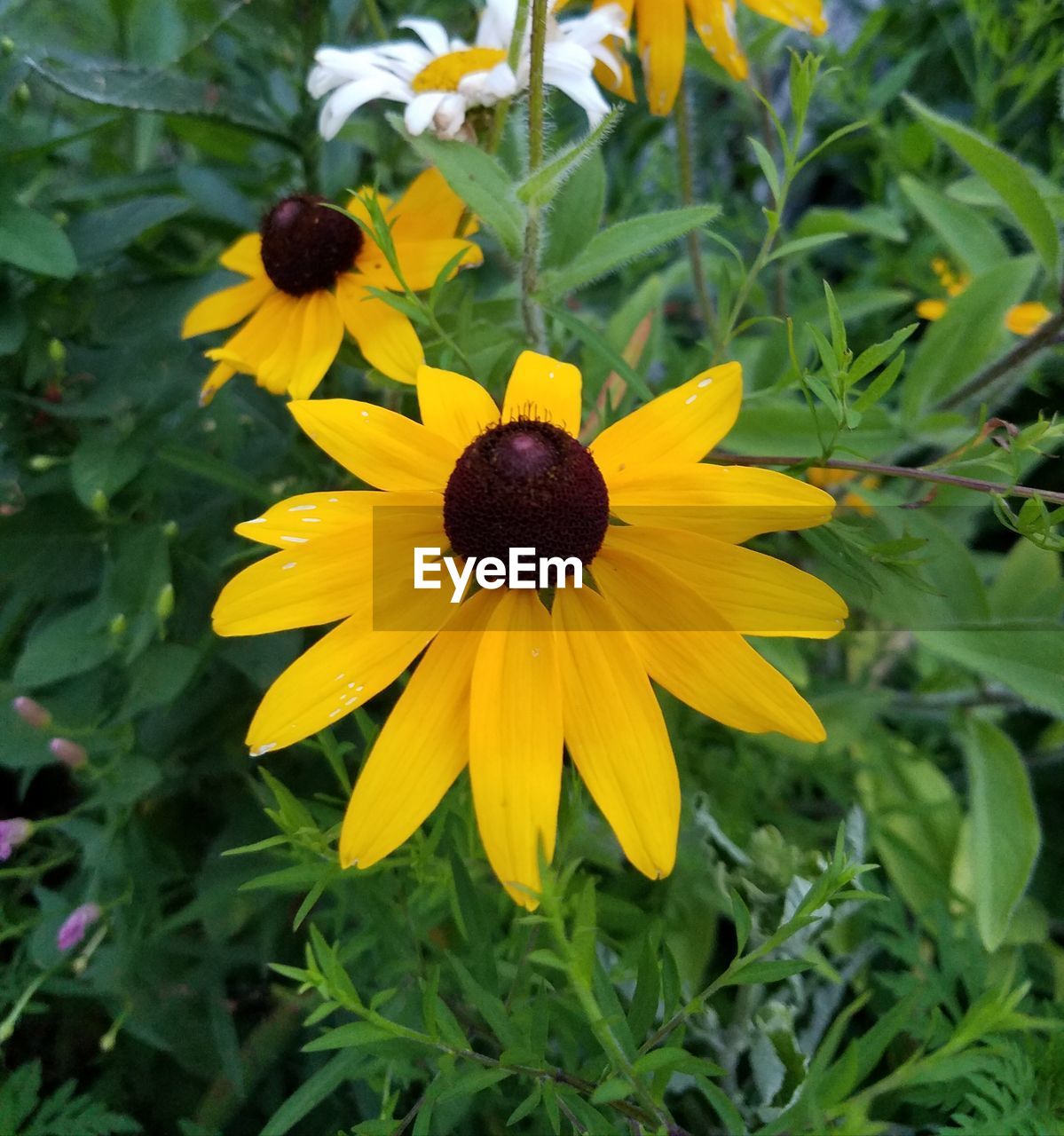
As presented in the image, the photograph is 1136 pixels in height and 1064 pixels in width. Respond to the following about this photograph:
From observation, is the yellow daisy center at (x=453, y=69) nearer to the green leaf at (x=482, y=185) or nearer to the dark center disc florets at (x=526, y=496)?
the green leaf at (x=482, y=185)

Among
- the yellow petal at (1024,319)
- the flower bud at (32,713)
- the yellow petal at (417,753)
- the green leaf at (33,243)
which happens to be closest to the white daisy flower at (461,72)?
the green leaf at (33,243)

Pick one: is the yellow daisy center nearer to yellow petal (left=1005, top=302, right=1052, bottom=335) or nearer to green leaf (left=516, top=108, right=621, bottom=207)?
green leaf (left=516, top=108, right=621, bottom=207)

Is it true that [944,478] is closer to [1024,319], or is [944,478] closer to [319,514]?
[319,514]

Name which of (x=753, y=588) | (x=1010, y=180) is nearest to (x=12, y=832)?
(x=753, y=588)

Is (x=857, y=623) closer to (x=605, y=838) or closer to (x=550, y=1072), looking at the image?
(x=605, y=838)

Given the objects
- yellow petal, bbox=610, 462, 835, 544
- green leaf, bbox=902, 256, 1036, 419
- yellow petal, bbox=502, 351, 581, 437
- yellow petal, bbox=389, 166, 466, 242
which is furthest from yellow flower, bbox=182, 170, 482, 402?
green leaf, bbox=902, 256, 1036, 419


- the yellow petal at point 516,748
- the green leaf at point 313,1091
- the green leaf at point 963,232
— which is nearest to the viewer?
the yellow petal at point 516,748
